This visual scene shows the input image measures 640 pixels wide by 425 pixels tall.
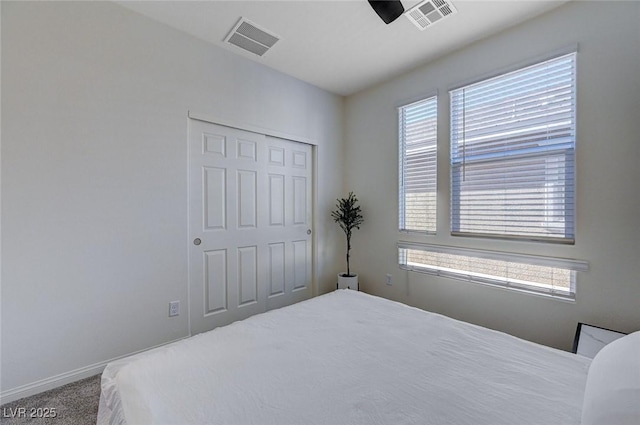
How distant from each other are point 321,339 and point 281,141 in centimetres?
232

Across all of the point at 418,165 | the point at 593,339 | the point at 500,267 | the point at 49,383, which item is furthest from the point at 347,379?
the point at 418,165

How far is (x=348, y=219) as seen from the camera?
3.44m

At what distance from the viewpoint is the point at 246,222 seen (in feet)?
9.14

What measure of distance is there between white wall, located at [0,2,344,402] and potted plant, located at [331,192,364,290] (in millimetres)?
1787

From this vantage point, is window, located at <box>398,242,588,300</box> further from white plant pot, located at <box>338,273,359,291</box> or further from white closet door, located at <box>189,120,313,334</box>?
white closet door, located at <box>189,120,313,334</box>

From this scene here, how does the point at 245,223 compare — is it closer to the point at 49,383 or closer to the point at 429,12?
the point at 49,383

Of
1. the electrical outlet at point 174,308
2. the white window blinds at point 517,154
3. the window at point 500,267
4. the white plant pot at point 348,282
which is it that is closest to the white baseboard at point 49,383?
the electrical outlet at point 174,308

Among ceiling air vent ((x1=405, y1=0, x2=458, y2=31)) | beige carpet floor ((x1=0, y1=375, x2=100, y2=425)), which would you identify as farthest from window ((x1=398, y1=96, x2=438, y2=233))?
beige carpet floor ((x1=0, y1=375, x2=100, y2=425))

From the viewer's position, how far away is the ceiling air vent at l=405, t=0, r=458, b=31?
A: 6.55ft

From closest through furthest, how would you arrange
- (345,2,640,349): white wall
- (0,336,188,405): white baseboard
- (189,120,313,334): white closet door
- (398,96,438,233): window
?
(0,336,188,405): white baseboard
(345,2,640,349): white wall
(189,120,313,334): white closet door
(398,96,438,233): window

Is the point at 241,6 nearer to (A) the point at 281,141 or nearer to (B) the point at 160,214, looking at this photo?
(A) the point at 281,141

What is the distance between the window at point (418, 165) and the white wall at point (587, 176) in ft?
0.35

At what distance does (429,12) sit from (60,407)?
12.1 ft

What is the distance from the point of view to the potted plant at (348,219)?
10.8 ft
